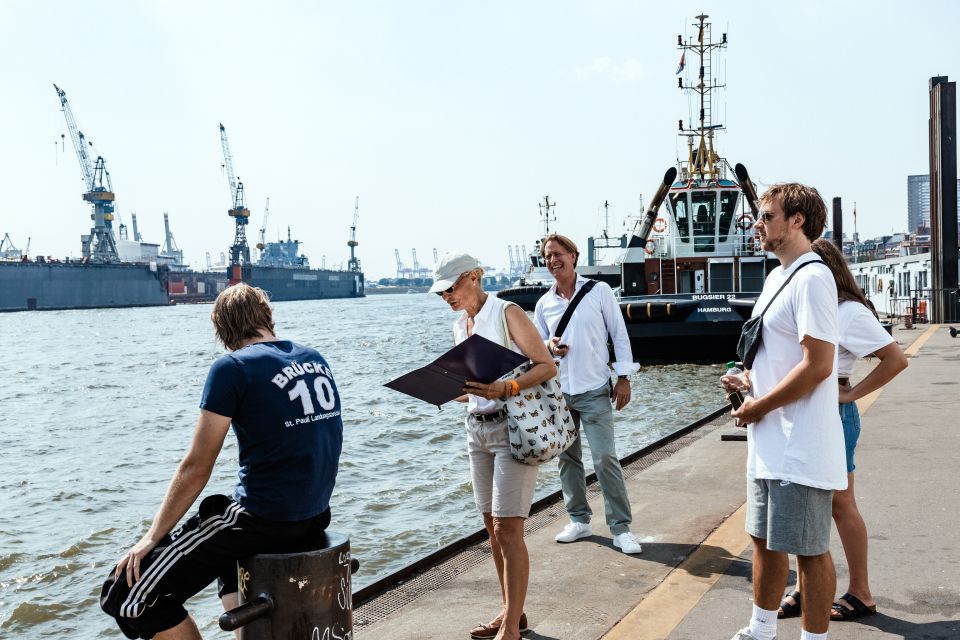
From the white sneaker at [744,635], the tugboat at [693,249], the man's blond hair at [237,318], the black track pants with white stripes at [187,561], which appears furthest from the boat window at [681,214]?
the black track pants with white stripes at [187,561]

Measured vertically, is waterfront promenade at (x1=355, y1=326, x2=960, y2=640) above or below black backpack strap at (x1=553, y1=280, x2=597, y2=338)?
below

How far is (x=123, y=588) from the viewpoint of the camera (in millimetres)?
2871

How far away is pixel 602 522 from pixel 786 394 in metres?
2.85

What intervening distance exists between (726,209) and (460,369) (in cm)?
2378

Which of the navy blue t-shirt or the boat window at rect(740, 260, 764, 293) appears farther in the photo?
the boat window at rect(740, 260, 764, 293)

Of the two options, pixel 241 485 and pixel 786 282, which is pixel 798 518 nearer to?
pixel 786 282

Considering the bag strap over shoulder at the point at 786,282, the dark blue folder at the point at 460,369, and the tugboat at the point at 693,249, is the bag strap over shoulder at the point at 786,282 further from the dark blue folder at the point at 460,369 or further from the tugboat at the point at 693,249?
the tugboat at the point at 693,249

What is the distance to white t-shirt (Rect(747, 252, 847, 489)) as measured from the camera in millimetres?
2977

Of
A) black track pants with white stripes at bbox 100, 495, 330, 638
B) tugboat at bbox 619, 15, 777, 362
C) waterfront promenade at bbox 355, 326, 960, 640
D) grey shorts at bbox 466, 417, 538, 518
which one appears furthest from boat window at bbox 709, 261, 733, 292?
black track pants with white stripes at bbox 100, 495, 330, 638

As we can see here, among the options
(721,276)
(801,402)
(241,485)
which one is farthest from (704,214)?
(241,485)

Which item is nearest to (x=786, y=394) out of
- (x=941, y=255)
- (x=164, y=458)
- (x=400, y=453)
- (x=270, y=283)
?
(x=400, y=453)

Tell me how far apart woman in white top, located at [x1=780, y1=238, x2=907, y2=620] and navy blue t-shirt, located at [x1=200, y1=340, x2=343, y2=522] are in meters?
2.11

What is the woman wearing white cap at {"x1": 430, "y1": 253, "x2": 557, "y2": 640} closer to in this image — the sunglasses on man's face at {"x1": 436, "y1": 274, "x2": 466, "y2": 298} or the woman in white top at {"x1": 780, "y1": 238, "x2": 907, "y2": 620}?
the sunglasses on man's face at {"x1": 436, "y1": 274, "x2": 466, "y2": 298}

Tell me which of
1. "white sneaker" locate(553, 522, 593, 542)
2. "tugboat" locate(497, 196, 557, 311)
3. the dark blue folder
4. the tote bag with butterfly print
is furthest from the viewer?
"tugboat" locate(497, 196, 557, 311)
